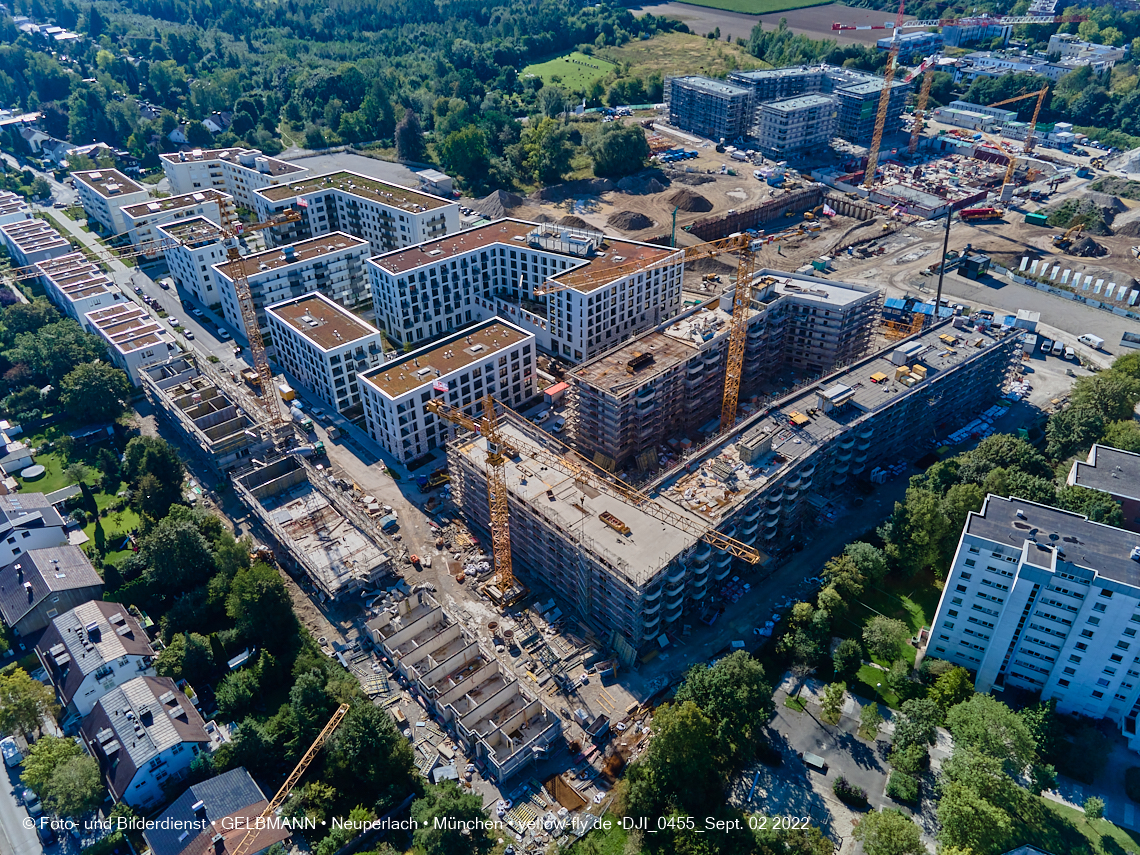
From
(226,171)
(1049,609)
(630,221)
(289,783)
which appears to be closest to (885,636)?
(1049,609)

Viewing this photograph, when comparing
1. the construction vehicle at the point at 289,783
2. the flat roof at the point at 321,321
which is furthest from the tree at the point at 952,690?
the flat roof at the point at 321,321

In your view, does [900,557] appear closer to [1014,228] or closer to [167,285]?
[1014,228]

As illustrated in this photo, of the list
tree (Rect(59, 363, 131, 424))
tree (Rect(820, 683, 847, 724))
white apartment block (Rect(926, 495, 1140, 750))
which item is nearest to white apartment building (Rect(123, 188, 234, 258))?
tree (Rect(59, 363, 131, 424))

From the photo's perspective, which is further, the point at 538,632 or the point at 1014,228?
the point at 1014,228

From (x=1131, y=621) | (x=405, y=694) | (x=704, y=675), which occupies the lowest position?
(x=405, y=694)

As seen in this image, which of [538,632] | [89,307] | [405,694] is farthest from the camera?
[89,307]

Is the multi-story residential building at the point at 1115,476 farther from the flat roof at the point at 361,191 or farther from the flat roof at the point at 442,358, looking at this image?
the flat roof at the point at 361,191

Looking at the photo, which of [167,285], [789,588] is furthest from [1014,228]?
[167,285]
